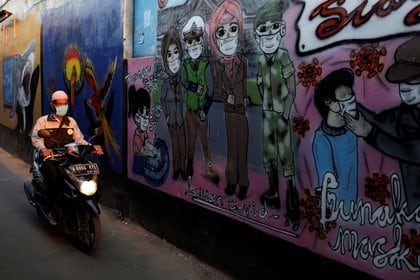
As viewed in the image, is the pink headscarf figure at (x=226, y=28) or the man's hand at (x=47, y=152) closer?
the pink headscarf figure at (x=226, y=28)

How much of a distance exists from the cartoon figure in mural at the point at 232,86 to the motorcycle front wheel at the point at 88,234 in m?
1.40

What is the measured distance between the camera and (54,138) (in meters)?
5.23

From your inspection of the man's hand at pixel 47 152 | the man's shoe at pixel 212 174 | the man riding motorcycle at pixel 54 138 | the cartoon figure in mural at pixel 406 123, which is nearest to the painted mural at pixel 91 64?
the man riding motorcycle at pixel 54 138

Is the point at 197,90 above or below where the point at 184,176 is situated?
above

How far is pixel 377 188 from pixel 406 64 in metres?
0.75

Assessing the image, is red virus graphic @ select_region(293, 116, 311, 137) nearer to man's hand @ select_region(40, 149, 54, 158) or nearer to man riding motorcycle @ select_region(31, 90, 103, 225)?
man riding motorcycle @ select_region(31, 90, 103, 225)

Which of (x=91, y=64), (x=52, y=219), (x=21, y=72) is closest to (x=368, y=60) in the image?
(x=52, y=219)

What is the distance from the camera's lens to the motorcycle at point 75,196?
4523 millimetres

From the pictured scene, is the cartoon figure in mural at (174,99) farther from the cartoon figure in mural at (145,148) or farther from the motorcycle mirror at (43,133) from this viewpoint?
the motorcycle mirror at (43,133)

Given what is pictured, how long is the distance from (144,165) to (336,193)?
9.65 ft

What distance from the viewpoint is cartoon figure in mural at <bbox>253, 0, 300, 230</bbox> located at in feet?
11.3

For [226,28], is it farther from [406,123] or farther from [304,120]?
[406,123]

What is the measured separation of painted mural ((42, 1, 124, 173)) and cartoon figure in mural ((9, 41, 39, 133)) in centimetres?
141

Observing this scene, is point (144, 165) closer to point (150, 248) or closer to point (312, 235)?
point (150, 248)
